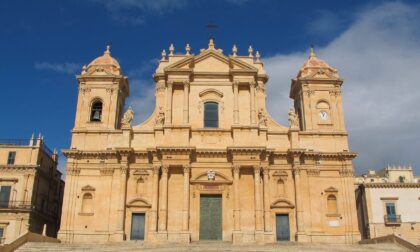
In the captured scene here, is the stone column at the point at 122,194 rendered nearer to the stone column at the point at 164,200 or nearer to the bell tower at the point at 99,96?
the stone column at the point at 164,200

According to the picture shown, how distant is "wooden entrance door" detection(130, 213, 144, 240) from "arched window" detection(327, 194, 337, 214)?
485 inches

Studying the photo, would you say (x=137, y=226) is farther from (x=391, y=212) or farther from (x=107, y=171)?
(x=391, y=212)

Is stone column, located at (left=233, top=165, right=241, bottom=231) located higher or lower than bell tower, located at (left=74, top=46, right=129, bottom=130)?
lower

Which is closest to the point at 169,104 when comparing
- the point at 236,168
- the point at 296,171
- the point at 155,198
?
the point at 236,168

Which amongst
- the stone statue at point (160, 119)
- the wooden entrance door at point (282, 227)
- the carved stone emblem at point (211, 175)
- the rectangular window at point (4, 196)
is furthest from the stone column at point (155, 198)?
the rectangular window at point (4, 196)

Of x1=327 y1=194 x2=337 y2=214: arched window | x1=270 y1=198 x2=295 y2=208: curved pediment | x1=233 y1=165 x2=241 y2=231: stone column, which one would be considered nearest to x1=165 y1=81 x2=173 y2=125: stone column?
x1=233 y1=165 x2=241 y2=231: stone column

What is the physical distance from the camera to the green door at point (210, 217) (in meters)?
28.9

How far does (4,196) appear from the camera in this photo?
36.3 metres

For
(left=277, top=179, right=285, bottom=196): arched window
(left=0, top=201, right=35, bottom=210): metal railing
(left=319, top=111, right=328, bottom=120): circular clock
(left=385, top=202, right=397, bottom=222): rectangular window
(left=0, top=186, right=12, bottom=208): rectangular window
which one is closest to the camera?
(left=277, top=179, right=285, bottom=196): arched window

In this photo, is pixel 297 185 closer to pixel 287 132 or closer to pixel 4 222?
pixel 287 132

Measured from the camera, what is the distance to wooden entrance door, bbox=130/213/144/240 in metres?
29.0

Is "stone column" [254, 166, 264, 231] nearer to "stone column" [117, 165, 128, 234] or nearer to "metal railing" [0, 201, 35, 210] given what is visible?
"stone column" [117, 165, 128, 234]

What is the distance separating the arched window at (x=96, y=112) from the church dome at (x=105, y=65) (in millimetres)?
2433

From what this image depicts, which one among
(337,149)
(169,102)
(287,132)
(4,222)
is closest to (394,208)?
(337,149)
